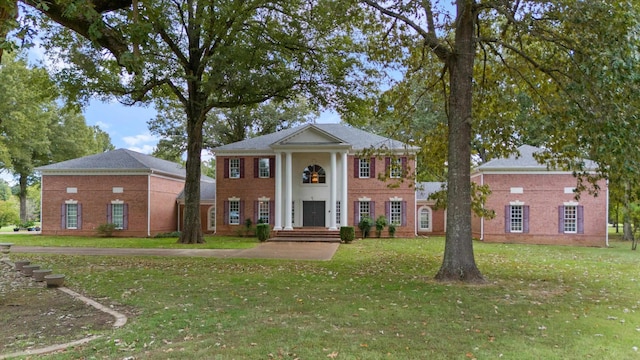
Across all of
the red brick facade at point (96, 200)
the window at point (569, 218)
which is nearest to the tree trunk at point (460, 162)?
the window at point (569, 218)

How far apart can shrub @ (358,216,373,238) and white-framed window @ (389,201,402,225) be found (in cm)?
147

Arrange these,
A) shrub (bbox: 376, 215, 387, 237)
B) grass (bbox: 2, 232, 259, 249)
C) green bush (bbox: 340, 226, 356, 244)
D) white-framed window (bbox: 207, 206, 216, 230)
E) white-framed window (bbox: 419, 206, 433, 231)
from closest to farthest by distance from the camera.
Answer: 1. grass (bbox: 2, 232, 259, 249)
2. green bush (bbox: 340, 226, 356, 244)
3. shrub (bbox: 376, 215, 387, 237)
4. white-framed window (bbox: 207, 206, 216, 230)
5. white-framed window (bbox: 419, 206, 433, 231)

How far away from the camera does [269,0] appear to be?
52.7 ft

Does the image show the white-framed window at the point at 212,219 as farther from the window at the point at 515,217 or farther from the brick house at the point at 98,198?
the window at the point at 515,217

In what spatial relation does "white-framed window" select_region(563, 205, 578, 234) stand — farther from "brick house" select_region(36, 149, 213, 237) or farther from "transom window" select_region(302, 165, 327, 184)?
"brick house" select_region(36, 149, 213, 237)

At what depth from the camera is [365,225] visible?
25.9 metres

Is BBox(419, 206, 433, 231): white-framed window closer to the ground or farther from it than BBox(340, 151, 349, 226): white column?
closer to the ground

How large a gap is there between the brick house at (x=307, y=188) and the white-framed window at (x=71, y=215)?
9199 millimetres

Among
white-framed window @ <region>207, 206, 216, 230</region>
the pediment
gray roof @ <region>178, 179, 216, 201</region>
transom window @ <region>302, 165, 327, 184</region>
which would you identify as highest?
the pediment

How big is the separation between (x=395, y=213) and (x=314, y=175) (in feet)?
18.7

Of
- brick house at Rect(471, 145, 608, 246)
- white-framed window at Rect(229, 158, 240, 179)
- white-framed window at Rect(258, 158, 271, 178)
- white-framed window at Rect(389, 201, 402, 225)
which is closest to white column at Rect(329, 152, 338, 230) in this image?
white-framed window at Rect(389, 201, 402, 225)

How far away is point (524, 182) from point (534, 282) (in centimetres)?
1611

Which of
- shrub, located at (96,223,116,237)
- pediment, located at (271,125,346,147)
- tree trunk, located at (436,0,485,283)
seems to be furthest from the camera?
shrub, located at (96,223,116,237)

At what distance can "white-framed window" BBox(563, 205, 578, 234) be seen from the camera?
2416 cm
